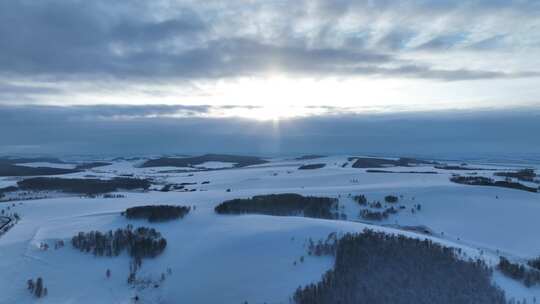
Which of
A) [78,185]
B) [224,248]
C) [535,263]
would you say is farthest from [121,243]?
[78,185]

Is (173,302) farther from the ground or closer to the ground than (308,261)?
closer to the ground

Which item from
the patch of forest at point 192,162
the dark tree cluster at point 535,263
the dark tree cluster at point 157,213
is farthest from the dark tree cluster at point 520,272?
the patch of forest at point 192,162

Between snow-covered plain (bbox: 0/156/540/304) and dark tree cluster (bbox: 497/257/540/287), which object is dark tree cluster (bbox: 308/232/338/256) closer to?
snow-covered plain (bbox: 0/156/540/304)

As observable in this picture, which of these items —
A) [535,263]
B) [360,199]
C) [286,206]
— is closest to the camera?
[535,263]

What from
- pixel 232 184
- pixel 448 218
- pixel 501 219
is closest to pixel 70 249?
pixel 448 218

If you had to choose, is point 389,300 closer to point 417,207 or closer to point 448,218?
point 448,218

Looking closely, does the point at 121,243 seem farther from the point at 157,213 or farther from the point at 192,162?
the point at 192,162
